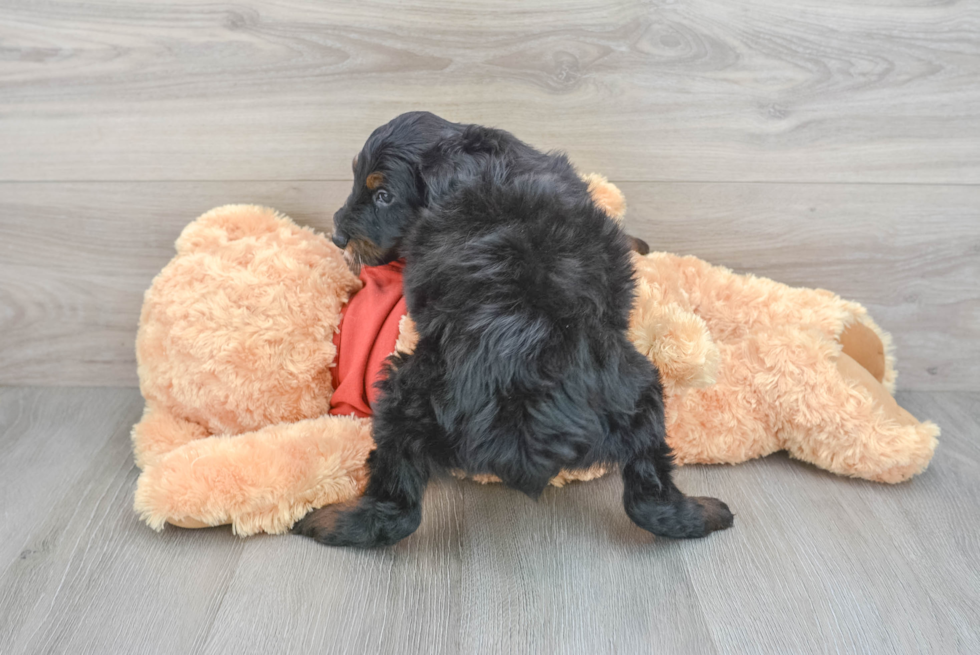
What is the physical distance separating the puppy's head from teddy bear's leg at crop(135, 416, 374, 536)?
33 cm

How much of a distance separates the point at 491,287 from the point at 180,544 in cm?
67

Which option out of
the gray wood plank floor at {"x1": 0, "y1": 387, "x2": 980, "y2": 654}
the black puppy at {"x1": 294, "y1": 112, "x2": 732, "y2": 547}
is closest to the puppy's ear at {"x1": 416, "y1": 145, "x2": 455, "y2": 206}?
the black puppy at {"x1": 294, "y1": 112, "x2": 732, "y2": 547}

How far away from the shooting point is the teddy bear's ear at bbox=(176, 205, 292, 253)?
1.26 metres

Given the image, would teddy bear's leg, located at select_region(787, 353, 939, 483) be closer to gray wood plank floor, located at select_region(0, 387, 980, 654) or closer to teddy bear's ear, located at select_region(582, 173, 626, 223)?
gray wood plank floor, located at select_region(0, 387, 980, 654)

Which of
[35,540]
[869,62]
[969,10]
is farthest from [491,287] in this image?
[969,10]

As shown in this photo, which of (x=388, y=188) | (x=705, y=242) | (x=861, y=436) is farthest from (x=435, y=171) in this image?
(x=861, y=436)

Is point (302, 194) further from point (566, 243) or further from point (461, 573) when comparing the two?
point (461, 573)

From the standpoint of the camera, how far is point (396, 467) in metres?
0.94

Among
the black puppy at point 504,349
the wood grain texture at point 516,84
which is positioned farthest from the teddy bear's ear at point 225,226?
the black puppy at point 504,349

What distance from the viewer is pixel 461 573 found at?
3.19 feet

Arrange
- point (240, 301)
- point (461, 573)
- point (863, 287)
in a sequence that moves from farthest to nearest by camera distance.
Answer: point (863, 287)
point (240, 301)
point (461, 573)

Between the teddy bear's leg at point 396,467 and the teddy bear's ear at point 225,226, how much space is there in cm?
54

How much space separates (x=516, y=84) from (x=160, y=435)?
0.97 metres

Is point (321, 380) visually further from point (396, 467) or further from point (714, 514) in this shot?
point (714, 514)
